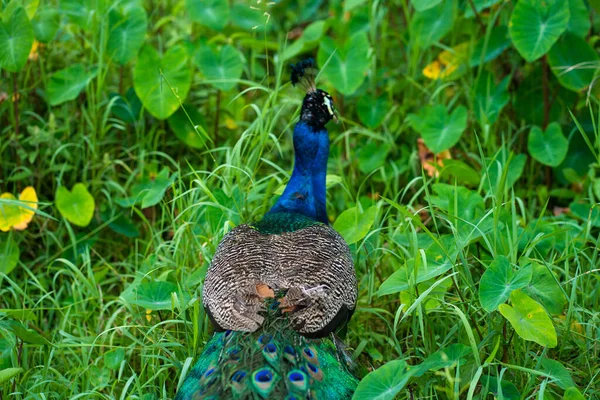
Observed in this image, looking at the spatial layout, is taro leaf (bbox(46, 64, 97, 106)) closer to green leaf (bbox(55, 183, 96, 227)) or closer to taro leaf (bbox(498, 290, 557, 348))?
green leaf (bbox(55, 183, 96, 227))

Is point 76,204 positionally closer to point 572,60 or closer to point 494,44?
point 494,44

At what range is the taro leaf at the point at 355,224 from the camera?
3.28 metres

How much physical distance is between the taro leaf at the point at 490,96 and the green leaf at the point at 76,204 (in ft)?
6.42

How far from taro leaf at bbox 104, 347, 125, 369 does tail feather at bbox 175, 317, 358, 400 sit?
48cm

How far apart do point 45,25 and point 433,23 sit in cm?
200

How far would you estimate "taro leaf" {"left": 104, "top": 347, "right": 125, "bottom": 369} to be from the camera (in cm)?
305

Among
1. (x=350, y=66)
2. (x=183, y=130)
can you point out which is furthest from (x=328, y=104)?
(x=183, y=130)

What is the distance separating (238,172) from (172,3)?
2.00 meters

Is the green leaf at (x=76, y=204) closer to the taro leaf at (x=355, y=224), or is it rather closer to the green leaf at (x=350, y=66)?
the taro leaf at (x=355, y=224)

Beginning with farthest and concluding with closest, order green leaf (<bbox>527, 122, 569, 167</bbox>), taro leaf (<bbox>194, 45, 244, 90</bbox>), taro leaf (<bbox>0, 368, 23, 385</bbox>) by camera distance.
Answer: taro leaf (<bbox>194, 45, 244, 90</bbox>) < green leaf (<bbox>527, 122, 569, 167</bbox>) < taro leaf (<bbox>0, 368, 23, 385</bbox>)

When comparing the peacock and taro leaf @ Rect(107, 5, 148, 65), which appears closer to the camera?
the peacock

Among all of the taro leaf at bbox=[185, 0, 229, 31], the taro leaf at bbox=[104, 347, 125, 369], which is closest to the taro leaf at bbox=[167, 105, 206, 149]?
the taro leaf at bbox=[185, 0, 229, 31]

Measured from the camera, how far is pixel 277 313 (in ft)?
8.87

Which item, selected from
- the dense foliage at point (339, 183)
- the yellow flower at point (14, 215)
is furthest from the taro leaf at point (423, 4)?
the yellow flower at point (14, 215)
